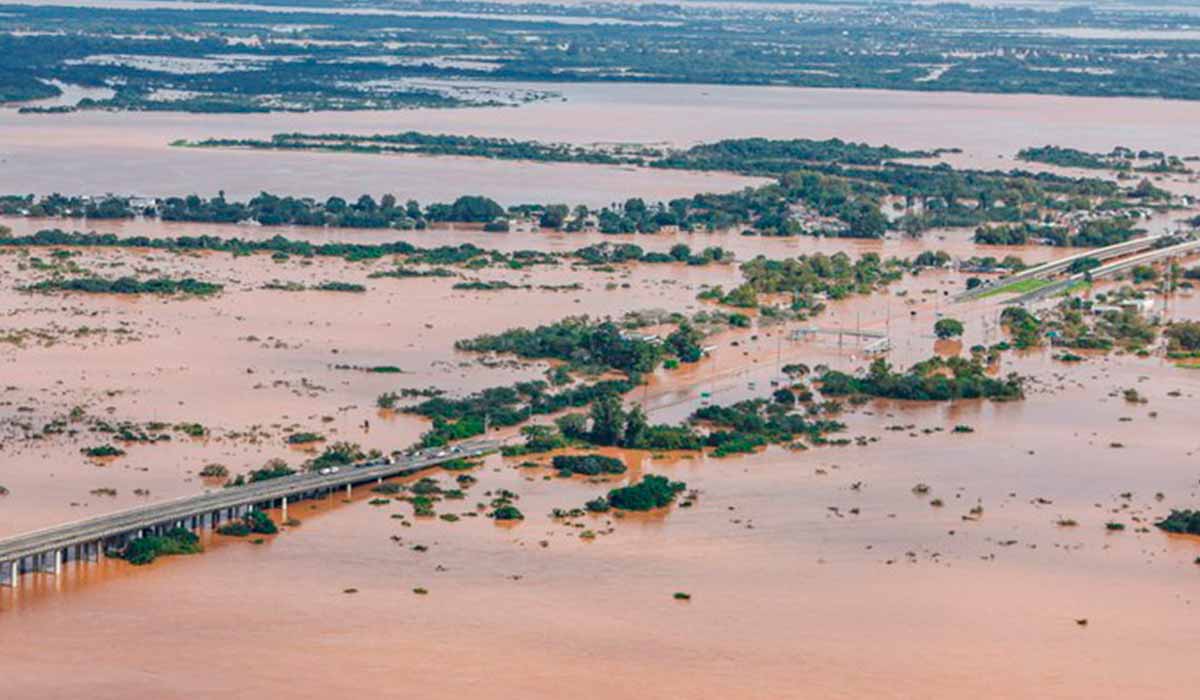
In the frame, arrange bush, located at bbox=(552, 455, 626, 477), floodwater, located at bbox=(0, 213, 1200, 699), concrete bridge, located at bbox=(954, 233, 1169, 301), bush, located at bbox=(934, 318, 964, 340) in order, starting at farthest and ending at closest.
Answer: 1. concrete bridge, located at bbox=(954, 233, 1169, 301)
2. bush, located at bbox=(934, 318, 964, 340)
3. bush, located at bbox=(552, 455, 626, 477)
4. floodwater, located at bbox=(0, 213, 1200, 699)

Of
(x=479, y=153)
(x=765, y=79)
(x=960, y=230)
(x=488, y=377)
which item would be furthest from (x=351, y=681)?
(x=765, y=79)

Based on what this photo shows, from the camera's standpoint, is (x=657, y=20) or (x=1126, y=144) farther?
(x=657, y=20)

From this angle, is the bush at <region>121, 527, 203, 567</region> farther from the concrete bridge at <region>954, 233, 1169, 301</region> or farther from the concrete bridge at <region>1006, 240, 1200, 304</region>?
the concrete bridge at <region>1006, 240, 1200, 304</region>

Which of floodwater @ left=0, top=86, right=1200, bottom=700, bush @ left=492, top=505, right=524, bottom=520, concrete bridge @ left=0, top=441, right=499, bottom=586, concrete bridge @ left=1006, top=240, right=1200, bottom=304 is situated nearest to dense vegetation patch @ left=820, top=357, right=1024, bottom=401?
floodwater @ left=0, top=86, right=1200, bottom=700

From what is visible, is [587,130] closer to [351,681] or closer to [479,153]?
[479,153]

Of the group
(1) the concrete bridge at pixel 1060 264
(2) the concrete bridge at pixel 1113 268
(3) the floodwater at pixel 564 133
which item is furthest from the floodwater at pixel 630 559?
(3) the floodwater at pixel 564 133

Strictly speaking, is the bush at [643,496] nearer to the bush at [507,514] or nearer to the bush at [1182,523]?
the bush at [507,514]

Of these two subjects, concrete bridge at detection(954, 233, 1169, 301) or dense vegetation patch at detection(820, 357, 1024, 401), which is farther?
concrete bridge at detection(954, 233, 1169, 301)
